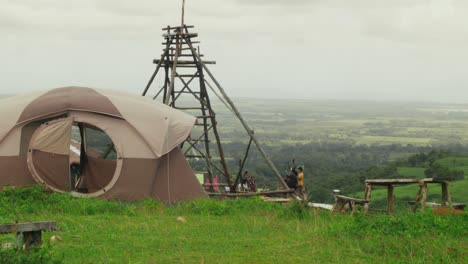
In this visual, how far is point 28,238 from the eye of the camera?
791cm

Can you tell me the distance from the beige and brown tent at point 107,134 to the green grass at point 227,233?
1.79 m

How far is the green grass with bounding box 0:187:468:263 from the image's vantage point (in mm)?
9420

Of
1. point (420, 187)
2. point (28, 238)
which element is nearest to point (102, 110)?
point (420, 187)

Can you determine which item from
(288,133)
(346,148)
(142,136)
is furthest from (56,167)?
(288,133)

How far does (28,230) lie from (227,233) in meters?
4.04

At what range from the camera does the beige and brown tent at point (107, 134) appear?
15555 millimetres

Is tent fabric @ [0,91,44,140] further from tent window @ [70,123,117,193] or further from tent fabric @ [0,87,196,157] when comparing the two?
tent window @ [70,123,117,193]

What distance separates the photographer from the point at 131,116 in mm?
16078

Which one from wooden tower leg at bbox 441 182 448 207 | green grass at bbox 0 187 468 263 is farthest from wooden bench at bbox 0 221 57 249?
wooden tower leg at bbox 441 182 448 207

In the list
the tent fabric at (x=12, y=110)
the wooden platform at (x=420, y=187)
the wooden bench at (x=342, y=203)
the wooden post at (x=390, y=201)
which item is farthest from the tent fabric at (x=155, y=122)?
the wooden post at (x=390, y=201)

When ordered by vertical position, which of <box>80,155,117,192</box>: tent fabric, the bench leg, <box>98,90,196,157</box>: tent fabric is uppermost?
<box>98,90,196,157</box>: tent fabric

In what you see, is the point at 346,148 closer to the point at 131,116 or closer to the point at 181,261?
the point at 131,116

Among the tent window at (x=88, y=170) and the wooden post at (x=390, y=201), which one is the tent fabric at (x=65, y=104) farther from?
the wooden post at (x=390, y=201)

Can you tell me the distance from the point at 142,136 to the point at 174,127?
32.6 inches
